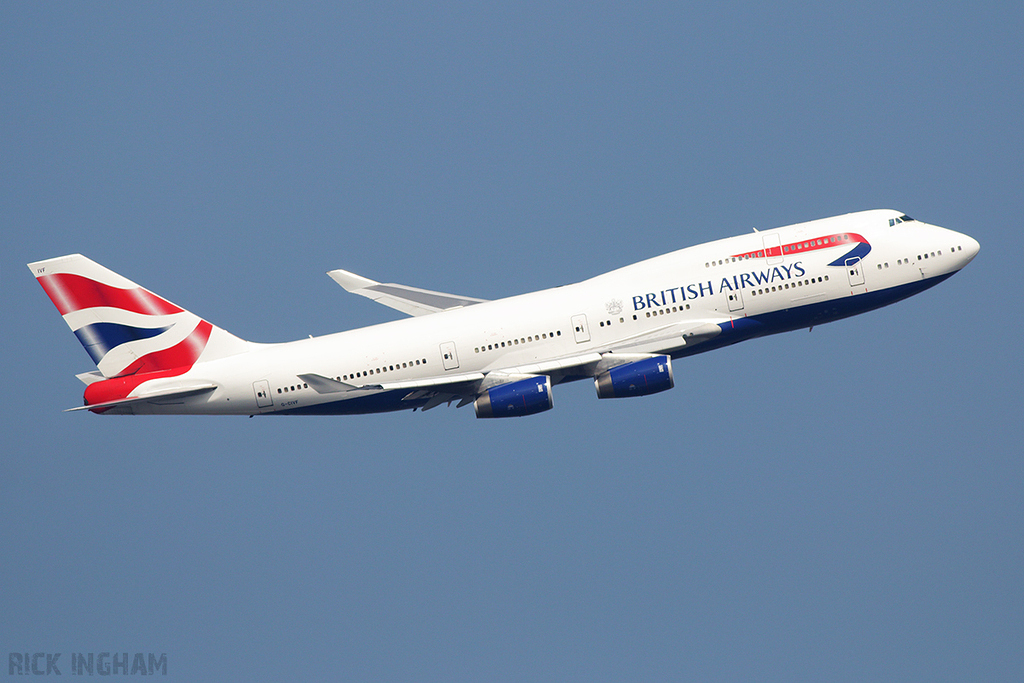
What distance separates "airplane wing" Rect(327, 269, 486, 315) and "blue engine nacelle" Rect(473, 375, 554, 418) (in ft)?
24.2

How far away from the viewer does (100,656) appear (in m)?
65.1

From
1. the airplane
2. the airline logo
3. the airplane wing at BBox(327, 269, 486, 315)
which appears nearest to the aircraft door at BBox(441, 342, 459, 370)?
the airplane

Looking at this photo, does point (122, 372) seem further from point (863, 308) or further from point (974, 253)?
point (974, 253)

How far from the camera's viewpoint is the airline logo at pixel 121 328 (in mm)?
54188

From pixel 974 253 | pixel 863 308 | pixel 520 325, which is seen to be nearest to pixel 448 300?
pixel 520 325

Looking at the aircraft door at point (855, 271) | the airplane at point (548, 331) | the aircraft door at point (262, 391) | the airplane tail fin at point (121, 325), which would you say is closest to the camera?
the airplane at point (548, 331)

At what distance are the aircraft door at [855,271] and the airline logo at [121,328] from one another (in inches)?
1315

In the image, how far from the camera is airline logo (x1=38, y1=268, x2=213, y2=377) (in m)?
54.2

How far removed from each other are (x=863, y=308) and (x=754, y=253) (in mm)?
6394

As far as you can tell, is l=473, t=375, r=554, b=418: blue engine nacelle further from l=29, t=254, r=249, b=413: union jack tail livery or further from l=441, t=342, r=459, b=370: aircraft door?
l=29, t=254, r=249, b=413: union jack tail livery

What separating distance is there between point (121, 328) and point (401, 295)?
594 inches

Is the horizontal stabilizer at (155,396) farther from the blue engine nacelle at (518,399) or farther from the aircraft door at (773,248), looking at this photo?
the aircraft door at (773,248)

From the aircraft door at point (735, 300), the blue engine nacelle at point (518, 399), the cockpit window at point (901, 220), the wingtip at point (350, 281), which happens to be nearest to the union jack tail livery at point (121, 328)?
the wingtip at point (350, 281)

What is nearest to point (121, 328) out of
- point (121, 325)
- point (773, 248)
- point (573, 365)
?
point (121, 325)
